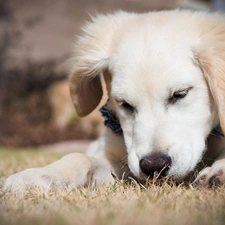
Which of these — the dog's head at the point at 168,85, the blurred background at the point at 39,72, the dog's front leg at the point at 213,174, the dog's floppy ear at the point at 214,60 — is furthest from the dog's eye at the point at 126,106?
the blurred background at the point at 39,72

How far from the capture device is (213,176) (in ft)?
9.70

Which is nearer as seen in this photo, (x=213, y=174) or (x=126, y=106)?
(x=213, y=174)

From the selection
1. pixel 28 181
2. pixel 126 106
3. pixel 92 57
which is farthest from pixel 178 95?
pixel 28 181

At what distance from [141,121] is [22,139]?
26.3ft

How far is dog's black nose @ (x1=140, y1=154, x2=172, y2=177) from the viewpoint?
2.90m

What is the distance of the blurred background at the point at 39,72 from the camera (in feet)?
36.6

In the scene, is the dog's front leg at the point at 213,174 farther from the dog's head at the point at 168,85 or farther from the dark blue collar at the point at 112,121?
the dark blue collar at the point at 112,121

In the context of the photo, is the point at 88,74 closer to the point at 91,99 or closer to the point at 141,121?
the point at 91,99

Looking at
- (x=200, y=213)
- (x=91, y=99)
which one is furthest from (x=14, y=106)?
(x=200, y=213)

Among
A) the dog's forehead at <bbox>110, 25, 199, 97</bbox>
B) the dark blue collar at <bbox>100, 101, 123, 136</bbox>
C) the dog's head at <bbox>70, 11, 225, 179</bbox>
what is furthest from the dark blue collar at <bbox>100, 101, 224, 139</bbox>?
the dog's forehead at <bbox>110, 25, 199, 97</bbox>

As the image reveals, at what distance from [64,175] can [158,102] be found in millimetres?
743

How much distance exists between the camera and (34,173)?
304cm

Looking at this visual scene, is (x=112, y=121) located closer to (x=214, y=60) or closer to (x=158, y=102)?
(x=158, y=102)

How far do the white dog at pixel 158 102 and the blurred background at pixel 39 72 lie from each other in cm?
731
